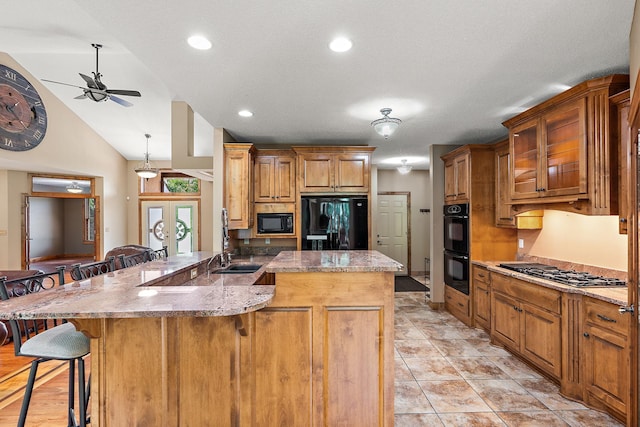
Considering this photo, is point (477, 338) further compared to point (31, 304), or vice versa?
point (477, 338)

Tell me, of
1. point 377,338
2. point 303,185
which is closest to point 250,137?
point 303,185

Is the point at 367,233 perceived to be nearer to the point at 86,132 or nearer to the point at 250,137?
the point at 250,137

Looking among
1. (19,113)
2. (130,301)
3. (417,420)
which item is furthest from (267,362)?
(19,113)

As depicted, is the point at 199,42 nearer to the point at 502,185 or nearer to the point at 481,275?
the point at 502,185

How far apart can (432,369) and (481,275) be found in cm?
143

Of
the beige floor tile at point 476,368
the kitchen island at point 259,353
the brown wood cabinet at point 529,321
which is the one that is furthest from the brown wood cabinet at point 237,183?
the brown wood cabinet at point 529,321

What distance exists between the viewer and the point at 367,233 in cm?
428

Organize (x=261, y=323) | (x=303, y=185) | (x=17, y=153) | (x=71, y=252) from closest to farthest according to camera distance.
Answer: (x=261, y=323) → (x=303, y=185) → (x=17, y=153) → (x=71, y=252)

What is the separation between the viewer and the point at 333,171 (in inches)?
169

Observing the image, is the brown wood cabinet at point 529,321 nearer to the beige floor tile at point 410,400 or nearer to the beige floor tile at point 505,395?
the beige floor tile at point 505,395

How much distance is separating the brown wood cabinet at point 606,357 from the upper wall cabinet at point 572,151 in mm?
758

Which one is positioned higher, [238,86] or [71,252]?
[238,86]

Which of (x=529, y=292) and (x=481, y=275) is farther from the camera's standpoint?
(x=481, y=275)

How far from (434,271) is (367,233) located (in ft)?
4.82
